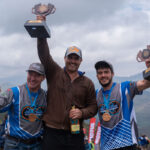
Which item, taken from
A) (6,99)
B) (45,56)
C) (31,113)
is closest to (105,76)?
(45,56)

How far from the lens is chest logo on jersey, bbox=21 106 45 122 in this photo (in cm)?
409

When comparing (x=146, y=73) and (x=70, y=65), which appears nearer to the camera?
(x=146, y=73)

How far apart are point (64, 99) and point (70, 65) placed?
862 mm

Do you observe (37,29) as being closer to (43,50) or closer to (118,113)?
(43,50)

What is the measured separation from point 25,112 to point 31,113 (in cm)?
14

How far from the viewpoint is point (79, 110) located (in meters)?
4.15

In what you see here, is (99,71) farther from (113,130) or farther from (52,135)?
(52,135)

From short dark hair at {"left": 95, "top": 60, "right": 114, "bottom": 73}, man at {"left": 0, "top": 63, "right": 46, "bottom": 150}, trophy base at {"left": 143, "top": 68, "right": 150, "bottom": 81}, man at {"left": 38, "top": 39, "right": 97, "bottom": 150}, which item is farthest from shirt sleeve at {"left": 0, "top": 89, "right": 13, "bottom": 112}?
trophy base at {"left": 143, "top": 68, "right": 150, "bottom": 81}

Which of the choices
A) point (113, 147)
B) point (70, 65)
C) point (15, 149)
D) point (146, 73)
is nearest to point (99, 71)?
point (70, 65)

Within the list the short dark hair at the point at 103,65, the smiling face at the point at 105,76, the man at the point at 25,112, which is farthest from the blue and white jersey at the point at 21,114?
the short dark hair at the point at 103,65

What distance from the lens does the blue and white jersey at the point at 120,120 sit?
161 inches

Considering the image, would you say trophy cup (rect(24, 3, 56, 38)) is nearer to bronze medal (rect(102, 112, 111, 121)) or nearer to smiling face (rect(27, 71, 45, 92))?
smiling face (rect(27, 71, 45, 92))

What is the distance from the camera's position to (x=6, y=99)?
3.96 metres

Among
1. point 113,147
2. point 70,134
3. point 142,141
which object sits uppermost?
point 70,134
